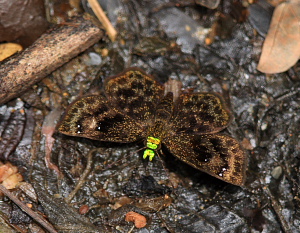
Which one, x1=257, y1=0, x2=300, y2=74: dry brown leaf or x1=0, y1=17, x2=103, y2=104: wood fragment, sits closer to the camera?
x1=0, y1=17, x2=103, y2=104: wood fragment

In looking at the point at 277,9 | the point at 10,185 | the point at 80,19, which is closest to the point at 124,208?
the point at 10,185

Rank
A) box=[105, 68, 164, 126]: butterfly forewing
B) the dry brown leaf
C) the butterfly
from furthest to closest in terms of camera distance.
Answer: the dry brown leaf < box=[105, 68, 164, 126]: butterfly forewing < the butterfly

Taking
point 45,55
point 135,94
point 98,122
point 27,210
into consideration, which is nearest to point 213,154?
point 135,94

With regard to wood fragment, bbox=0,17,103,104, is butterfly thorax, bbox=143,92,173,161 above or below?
below

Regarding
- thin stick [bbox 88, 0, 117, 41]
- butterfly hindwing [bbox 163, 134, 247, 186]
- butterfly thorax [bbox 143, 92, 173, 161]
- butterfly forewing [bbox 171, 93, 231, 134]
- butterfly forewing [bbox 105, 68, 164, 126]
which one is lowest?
butterfly hindwing [bbox 163, 134, 247, 186]

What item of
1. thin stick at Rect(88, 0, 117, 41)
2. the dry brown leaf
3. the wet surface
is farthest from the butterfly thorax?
the dry brown leaf

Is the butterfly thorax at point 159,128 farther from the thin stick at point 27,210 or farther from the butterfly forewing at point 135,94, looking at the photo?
the thin stick at point 27,210

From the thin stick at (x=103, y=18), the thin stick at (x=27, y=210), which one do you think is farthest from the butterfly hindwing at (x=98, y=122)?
the thin stick at (x=103, y=18)

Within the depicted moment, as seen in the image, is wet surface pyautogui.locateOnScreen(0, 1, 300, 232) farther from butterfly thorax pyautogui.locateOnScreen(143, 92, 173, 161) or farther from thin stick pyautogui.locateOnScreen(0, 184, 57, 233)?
butterfly thorax pyautogui.locateOnScreen(143, 92, 173, 161)
